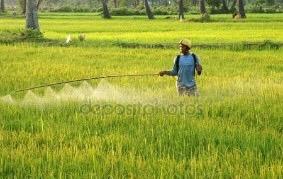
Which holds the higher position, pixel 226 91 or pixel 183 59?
pixel 183 59

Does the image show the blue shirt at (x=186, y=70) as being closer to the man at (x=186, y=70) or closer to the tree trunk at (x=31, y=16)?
the man at (x=186, y=70)

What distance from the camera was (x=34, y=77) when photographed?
10266 mm

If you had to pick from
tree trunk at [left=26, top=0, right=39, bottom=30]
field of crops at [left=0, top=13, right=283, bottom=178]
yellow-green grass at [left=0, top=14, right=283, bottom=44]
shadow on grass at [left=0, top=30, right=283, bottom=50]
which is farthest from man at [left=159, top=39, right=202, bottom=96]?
tree trunk at [left=26, top=0, right=39, bottom=30]

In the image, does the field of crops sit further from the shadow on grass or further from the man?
the shadow on grass

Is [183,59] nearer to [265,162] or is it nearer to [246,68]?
[265,162]

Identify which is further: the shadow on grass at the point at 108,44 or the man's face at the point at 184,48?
the shadow on grass at the point at 108,44

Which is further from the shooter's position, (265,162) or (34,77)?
(34,77)

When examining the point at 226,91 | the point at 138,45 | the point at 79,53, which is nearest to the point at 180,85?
the point at 226,91

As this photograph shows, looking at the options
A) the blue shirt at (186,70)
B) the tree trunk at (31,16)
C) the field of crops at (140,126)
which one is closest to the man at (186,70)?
the blue shirt at (186,70)

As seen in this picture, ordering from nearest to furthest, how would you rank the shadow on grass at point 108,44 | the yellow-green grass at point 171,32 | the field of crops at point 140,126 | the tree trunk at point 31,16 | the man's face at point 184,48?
the field of crops at point 140,126 < the man's face at point 184,48 < the shadow on grass at point 108,44 < the yellow-green grass at point 171,32 < the tree trunk at point 31,16

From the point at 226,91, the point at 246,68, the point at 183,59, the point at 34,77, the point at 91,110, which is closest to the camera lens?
the point at 91,110

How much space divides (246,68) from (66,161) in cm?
804

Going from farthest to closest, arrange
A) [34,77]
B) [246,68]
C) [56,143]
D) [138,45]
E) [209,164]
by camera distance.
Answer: [138,45] < [246,68] < [34,77] < [56,143] < [209,164]

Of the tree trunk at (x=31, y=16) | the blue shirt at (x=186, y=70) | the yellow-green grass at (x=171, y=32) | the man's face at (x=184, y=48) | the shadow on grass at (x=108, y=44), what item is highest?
the man's face at (x=184, y=48)
